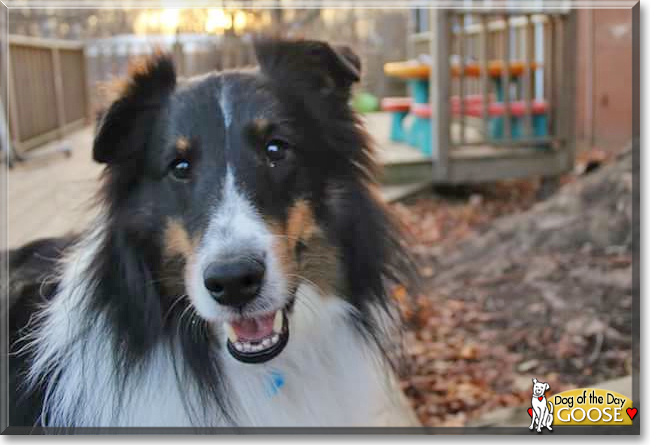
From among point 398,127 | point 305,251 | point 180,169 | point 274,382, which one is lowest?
point 274,382

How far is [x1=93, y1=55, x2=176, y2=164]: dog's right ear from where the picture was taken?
2.25 meters

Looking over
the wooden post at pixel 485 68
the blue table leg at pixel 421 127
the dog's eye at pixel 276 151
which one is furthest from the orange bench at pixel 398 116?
the dog's eye at pixel 276 151

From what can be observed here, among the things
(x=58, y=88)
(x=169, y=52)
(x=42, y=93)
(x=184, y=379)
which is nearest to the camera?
(x=184, y=379)

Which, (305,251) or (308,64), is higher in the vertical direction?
(308,64)

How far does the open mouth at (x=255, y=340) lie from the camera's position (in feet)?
6.84

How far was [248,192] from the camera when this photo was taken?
2.03 meters

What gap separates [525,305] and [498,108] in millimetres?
3877

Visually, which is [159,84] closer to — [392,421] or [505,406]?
[392,421]

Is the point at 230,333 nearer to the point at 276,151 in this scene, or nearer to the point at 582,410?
the point at 276,151

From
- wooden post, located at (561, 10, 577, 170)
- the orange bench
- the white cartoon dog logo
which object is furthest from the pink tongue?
the orange bench

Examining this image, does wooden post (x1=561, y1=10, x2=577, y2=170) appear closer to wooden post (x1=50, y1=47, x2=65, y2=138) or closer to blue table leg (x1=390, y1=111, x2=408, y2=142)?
blue table leg (x1=390, y1=111, x2=408, y2=142)

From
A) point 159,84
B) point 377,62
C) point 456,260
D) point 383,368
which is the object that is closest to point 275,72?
point 159,84

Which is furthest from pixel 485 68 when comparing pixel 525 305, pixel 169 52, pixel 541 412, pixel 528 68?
pixel 541 412

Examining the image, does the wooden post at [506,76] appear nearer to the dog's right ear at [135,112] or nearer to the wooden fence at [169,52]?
the wooden fence at [169,52]
